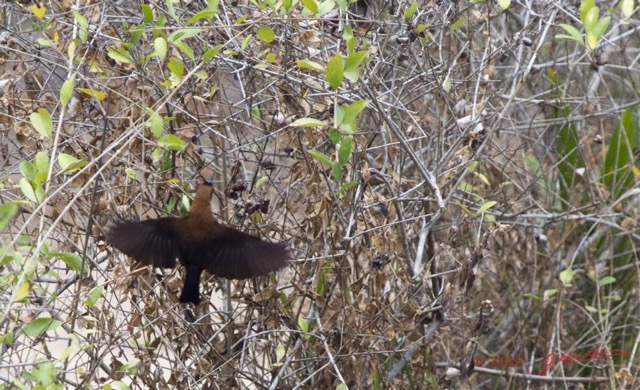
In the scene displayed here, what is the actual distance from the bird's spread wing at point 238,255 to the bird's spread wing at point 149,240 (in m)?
0.08

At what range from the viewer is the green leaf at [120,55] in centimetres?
286

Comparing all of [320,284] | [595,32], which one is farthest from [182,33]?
[595,32]

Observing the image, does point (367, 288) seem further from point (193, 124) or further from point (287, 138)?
point (193, 124)

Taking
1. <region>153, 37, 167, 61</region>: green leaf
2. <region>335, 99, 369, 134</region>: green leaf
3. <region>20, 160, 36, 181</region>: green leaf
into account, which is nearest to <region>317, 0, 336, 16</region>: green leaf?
<region>335, 99, 369, 134</region>: green leaf

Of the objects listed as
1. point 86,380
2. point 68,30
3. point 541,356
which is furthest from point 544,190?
point 86,380

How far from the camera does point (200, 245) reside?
285 cm

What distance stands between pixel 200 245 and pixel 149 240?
17cm

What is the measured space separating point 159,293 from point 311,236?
23.4 inches

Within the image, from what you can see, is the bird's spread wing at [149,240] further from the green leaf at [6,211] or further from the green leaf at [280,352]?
the green leaf at [6,211]

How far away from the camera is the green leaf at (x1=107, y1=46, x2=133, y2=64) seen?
286 centimetres

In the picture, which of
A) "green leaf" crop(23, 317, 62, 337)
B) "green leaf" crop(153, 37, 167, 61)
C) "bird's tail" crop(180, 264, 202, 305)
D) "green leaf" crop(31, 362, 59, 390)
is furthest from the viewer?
"bird's tail" crop(180, 264, 202, 305)

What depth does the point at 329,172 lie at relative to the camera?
130 inches

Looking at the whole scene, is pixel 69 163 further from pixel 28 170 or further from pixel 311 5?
pixel 311 5

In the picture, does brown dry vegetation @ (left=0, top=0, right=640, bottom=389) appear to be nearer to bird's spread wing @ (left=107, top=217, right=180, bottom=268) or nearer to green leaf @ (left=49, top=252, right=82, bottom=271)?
green leaf @ (left=49, top=252, right=82, bottom=271)
